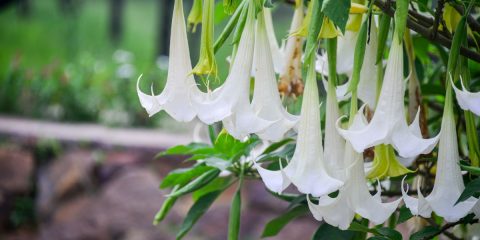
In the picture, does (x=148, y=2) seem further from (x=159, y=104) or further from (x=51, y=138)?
(x=159, y=104)

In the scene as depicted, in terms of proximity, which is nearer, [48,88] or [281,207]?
[281,207]

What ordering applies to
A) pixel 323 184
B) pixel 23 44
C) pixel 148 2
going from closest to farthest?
pixel 323 184
pixel 23 44
pixel 148 2

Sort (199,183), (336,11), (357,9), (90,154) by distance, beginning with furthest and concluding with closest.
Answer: (90,154), (199,183), (357,9), (336,11)

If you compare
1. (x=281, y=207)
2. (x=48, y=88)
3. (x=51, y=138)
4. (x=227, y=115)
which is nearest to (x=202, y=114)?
(x=227, y=115)

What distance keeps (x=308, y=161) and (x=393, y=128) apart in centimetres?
7

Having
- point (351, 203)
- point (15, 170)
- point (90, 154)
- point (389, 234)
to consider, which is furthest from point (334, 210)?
point (15, 170)

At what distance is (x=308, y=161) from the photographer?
1.66ft

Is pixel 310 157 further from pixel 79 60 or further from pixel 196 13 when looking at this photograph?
pixel 79 60

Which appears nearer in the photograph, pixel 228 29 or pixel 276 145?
pixel 228 29

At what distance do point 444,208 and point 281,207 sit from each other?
8.56ft

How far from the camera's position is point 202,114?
0.51m

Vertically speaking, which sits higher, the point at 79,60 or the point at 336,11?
the point at 336,11

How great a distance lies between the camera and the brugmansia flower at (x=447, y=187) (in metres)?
0.52

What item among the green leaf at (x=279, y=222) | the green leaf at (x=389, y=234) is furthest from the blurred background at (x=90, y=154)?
the green leaf at (x=389, y=234)
